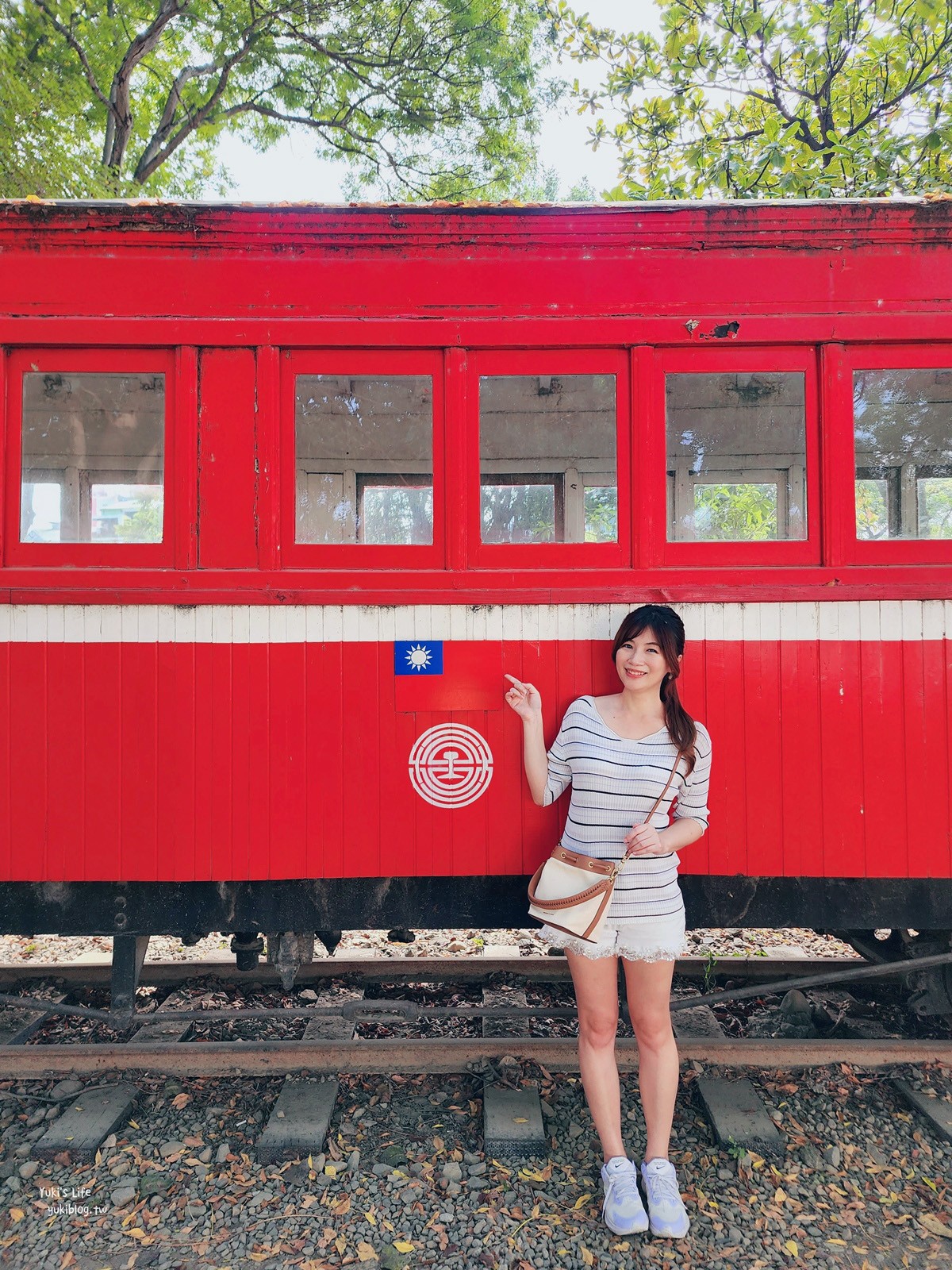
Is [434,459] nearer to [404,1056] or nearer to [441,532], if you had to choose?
[441,532]

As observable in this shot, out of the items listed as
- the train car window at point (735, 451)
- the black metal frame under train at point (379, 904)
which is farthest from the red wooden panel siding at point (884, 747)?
the train car window at point (735, 451)

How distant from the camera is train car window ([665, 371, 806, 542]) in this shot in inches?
111

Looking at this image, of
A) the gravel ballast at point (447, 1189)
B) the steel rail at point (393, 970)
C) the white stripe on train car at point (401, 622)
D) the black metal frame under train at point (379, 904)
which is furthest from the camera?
the steel rail at point (393, 970)

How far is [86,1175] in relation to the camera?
2.60 metres

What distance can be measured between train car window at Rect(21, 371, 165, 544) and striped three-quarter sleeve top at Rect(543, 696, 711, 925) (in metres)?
1.80

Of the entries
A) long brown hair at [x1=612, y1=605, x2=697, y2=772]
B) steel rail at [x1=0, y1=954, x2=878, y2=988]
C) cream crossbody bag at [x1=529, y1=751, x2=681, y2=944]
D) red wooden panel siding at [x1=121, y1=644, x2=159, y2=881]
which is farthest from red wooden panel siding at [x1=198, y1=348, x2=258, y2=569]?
steel rail at [x1=0, y1=954, x2=878, y2=988]

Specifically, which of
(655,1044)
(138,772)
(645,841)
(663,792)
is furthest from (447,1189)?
(138,772)

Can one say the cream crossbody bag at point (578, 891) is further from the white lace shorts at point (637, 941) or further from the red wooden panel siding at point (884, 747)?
the red wooden panel siding at point (884, 747)

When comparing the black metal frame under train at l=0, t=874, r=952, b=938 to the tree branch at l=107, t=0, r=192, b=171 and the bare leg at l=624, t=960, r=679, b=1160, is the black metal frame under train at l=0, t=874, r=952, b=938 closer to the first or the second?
the bare leg at l=624, t=960, r=679, b=1160

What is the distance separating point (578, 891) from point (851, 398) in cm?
205

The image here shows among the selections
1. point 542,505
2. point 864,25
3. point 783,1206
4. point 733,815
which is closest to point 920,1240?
point 783,1206

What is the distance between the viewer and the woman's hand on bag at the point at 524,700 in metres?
2.66

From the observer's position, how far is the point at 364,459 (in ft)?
9.29

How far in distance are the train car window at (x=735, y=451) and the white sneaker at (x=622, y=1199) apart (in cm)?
214
